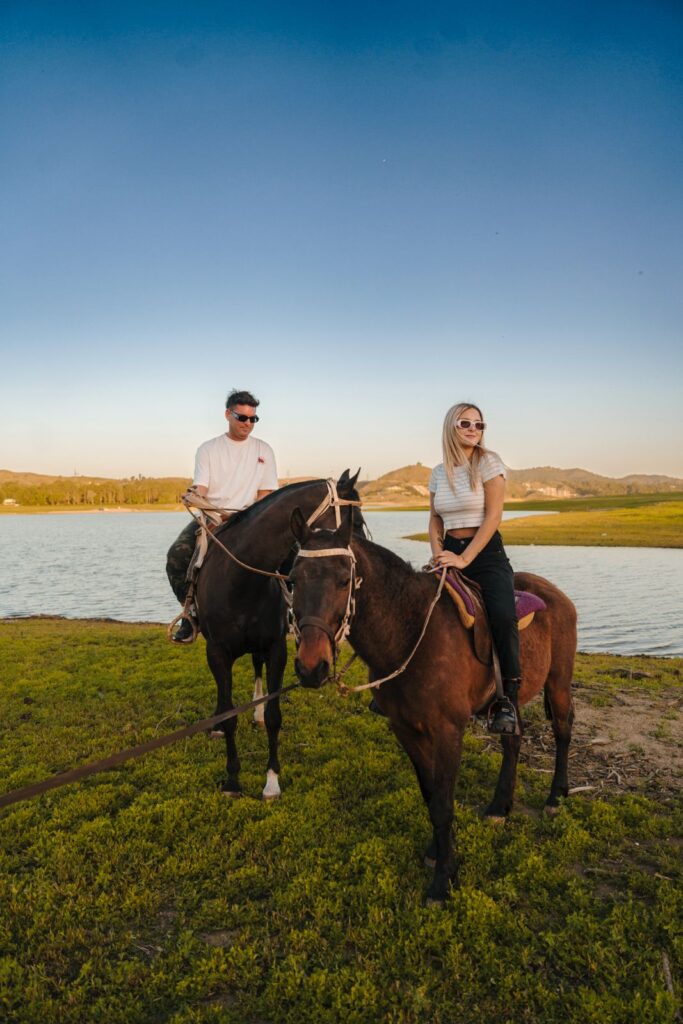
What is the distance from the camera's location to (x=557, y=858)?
16.4 ft

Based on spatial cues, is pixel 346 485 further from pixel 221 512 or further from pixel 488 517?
pixel 221 512

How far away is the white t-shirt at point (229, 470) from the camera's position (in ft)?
23.9

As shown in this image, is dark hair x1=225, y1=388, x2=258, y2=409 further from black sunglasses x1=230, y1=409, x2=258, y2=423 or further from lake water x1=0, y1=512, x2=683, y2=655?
lake water x1=0, y1=512, x2=683, y2=655

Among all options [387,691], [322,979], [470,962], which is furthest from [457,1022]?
[387,691]

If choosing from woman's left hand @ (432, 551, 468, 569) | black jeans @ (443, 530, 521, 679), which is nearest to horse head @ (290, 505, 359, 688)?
woman's left hand @ (432, 551, 468, 569)

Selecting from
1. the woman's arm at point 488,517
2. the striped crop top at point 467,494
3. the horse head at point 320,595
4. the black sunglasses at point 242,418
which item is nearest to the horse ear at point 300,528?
the horse head at point 320,595

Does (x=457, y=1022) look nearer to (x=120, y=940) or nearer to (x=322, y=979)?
(x=322, y=979)

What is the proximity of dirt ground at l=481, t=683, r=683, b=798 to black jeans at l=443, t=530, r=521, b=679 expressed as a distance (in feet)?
8.54

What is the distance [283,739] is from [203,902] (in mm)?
3510

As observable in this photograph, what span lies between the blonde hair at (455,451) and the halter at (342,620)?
1689mm

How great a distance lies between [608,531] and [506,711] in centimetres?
6211

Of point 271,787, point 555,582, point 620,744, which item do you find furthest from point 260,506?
point 555,582

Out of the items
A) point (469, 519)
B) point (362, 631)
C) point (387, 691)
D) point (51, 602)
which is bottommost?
point (51, 602)

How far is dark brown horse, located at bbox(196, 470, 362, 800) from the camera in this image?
227 inches
